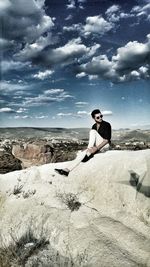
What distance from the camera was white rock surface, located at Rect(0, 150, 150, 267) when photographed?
7.55 meters

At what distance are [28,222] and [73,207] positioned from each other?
1158mm

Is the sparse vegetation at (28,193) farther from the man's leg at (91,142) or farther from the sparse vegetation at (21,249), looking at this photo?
the sparse vegetation at (21,249)

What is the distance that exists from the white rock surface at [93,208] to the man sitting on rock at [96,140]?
17 centimetres

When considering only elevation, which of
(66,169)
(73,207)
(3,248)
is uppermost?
(66,169)

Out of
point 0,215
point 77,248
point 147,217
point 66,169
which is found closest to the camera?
point 77,248

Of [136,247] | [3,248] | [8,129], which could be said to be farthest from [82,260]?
[8,129]

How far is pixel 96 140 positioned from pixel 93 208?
2.52 m

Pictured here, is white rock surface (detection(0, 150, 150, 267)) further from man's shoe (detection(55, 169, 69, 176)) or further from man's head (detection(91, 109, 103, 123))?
man's head (detection(91, 109, 103, 123))

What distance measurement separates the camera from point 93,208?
938 centimetres

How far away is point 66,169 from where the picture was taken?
11.2 meters

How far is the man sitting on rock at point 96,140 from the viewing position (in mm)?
11109

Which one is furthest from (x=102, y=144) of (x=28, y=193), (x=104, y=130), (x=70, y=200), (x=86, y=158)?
(x=28, y=193)

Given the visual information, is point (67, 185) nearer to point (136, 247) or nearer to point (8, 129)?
point (136, 247)

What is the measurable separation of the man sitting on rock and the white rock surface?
Result: 0.17 meters
